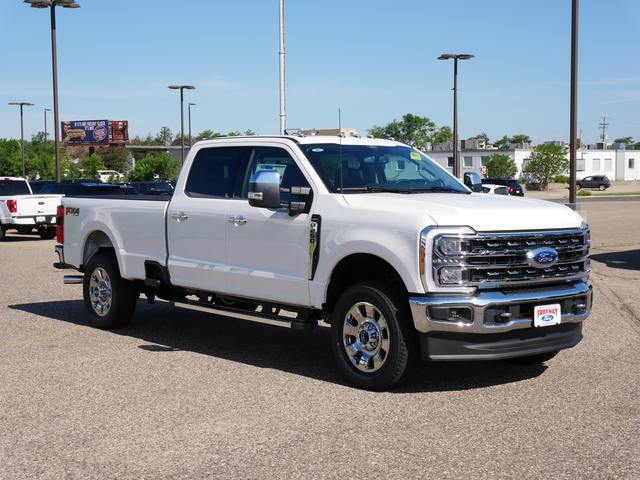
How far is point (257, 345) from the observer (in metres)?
8.75

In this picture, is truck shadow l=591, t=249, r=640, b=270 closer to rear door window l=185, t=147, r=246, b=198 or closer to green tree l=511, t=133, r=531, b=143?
rear door window l=185, t=147, r=246, b=198

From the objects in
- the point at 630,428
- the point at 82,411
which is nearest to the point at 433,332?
the point at 630,428

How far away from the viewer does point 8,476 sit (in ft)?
15.9

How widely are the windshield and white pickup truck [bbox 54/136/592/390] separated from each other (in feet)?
0.05

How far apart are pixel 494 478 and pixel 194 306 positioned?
4352 millimetres

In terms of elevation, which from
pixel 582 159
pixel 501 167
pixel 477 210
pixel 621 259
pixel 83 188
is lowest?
pixel 621 259

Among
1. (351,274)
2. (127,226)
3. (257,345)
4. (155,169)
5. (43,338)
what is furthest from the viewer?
(155,169)

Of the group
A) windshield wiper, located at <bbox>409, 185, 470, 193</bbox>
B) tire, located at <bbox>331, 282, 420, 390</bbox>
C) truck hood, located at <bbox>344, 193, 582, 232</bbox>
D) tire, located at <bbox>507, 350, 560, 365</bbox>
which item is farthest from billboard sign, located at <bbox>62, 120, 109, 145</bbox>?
tire, located at <bbox>331, 282, 420, 390</bbox>

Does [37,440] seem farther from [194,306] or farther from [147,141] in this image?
[147,141]

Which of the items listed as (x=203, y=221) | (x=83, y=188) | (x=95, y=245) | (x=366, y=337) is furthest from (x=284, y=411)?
(x=83, y=188)

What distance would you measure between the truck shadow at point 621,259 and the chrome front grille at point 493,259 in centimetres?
975

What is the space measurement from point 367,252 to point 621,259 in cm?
1193

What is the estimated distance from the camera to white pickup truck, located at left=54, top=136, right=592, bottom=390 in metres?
6.31

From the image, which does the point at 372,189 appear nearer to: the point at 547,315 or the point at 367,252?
the point at 367,252
